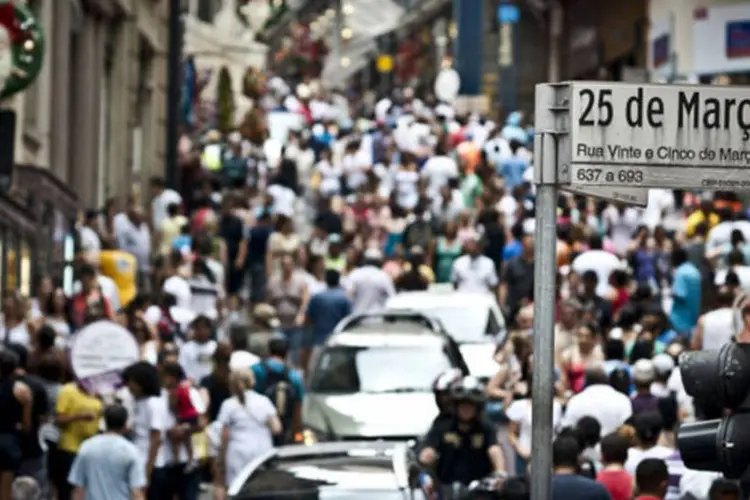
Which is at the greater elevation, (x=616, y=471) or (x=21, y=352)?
(x=21, y=352)

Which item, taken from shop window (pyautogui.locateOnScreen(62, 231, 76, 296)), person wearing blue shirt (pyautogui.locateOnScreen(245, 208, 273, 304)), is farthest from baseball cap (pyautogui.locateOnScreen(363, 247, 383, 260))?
shop window (pyautogui.locateOnScreen(62, 231, 76, 296))

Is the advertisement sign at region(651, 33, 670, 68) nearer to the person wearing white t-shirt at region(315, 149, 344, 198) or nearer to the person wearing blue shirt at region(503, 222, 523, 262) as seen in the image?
the person wearing white t-shirt at region(315, 149, 344, 198)

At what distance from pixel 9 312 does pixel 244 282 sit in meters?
12.4

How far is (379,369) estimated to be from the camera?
22609 mm

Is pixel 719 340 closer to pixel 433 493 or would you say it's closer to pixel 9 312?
pixel 433 493

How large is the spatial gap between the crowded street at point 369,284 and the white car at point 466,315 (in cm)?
4

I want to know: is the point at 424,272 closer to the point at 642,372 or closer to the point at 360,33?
the point at 642,372

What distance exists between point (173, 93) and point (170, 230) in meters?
12.2

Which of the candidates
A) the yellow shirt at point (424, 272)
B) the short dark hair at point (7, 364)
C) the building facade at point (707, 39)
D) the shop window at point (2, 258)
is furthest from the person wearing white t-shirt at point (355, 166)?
the short dark hair at point (7, 364)

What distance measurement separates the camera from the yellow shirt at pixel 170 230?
112 ft

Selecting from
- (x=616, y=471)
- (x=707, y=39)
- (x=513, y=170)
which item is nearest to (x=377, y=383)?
(x=616, y=471)

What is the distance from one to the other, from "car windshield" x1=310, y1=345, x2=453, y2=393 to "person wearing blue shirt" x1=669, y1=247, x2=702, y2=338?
335 centimetres

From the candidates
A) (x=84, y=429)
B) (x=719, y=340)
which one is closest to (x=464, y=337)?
(x=719, y=340)

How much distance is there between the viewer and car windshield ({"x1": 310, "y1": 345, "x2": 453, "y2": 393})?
73.1ft
